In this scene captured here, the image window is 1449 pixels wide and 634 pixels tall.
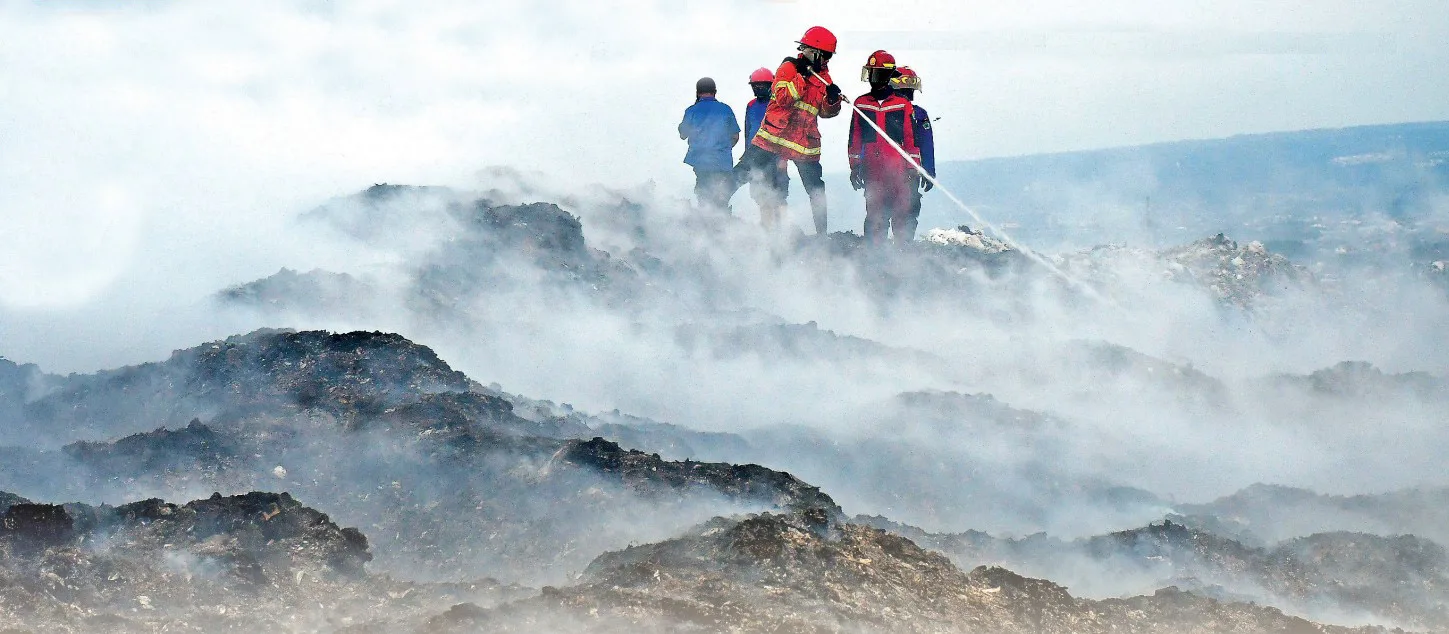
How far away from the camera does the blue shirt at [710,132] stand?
11273 mm

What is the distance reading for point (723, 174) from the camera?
11680 millimetres

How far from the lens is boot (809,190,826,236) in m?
11.4

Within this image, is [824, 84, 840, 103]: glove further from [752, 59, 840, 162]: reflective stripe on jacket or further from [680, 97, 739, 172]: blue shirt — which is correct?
[680, 97, 739, 172]: blue shirt

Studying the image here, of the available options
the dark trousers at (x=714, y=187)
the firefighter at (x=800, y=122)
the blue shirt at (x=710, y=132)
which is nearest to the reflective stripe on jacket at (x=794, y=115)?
the firefighter at (x=800, y=122)

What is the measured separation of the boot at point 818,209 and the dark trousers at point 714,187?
0.83m

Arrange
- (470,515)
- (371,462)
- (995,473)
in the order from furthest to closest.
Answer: (995,473) → (371,462) → (470,515)

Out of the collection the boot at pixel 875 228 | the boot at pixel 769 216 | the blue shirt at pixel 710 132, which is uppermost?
the blue shirt at pixel 710 132

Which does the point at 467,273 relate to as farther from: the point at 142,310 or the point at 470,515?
the point at 470,515

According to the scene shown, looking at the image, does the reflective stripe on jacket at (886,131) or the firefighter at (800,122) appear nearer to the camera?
the firefighter at (800,122)

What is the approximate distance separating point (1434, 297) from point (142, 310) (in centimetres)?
1471

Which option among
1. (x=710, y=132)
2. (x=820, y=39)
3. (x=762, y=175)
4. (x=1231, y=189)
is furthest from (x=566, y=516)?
(x=1231, y=189)

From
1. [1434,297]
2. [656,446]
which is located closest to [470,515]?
[656,446]

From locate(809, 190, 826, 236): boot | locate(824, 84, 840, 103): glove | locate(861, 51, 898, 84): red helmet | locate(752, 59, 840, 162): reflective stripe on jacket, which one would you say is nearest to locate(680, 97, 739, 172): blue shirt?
locate(752, 59, 840, 162): reflective stripe on jacket

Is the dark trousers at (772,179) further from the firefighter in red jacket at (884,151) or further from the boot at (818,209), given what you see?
the firefighter in red jacket at (884,151)
